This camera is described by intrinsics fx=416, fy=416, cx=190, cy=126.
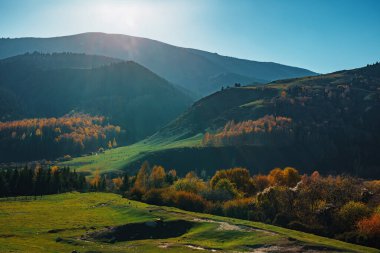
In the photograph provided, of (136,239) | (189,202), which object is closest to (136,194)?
(189,202)

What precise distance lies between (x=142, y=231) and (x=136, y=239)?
142 inches

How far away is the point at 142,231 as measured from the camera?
77.8 metres

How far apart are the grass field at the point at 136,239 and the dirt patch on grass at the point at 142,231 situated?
102 centimetres

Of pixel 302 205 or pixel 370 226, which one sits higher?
pixel 370 226

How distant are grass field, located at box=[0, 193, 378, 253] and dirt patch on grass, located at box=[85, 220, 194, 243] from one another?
102cm

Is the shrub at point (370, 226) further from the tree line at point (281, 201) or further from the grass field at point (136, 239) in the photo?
the grass field at point (136, 239)

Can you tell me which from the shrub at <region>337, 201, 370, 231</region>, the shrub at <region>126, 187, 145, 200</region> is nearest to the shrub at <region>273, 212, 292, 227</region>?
the shrub at <region>337, 201, 370, 231</region>

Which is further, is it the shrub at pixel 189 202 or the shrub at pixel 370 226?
the shrub at pixel 189 202

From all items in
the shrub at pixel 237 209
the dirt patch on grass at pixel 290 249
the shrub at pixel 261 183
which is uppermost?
the dirt patch on grass at pixel 290 249

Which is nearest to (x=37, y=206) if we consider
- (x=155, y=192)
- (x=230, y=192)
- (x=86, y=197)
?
(x=86, y=197)

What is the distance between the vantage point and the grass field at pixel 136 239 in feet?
200

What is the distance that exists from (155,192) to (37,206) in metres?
32.3

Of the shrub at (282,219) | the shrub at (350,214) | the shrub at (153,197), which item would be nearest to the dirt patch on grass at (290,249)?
the shrub at (350,214)

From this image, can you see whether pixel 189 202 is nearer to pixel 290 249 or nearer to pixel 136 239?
pixel 136 239
